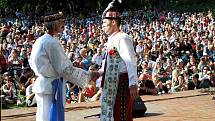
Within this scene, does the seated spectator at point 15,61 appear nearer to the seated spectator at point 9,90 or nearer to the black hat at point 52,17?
the seated spectator at point 9,90

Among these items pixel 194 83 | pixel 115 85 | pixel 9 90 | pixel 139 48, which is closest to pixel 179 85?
pixel 194 83

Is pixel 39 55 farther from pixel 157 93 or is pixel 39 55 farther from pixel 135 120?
pixel 157 93

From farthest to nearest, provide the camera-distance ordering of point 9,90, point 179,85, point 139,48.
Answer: point 139,48 < point 179,85 < point 9,90

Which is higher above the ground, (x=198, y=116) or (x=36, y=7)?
(x=36, y=7)

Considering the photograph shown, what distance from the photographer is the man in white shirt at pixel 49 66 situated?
15.4 feet

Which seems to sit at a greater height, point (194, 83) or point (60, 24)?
point (60, 24)

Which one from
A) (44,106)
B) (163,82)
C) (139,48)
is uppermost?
(139,48)

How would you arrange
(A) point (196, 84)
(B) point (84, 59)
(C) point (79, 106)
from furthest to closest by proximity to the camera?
(B) point (84, 59) → (A) point (196, 84) → (C) point (79, 106)

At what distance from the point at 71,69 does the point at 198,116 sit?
3.88m

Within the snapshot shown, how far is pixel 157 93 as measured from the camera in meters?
11.0

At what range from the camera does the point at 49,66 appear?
4.71 meters

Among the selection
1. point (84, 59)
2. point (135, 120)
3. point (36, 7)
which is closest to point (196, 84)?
point (84, 59)

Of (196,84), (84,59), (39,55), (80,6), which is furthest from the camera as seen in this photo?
(80,6)

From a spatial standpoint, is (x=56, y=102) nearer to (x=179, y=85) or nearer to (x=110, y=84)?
(x=110, y=84)
